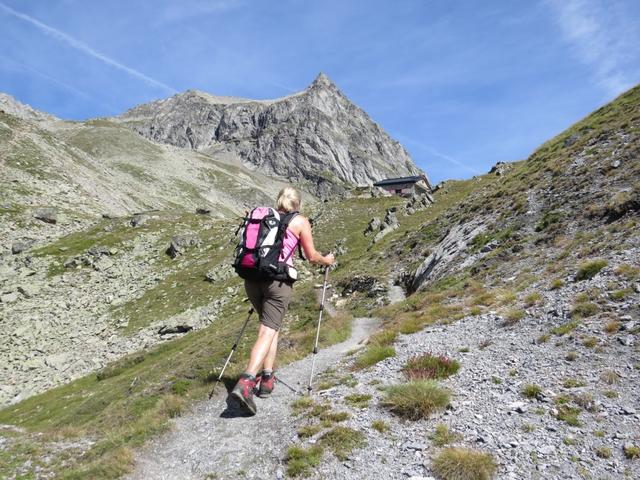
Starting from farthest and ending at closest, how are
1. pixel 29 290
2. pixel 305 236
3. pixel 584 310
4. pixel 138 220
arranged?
1. pixel 138 220
2. pixel 29 290
3. pixel 584 310
4. pixel 305 236

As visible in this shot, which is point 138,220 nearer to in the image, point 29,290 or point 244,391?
point 29,290

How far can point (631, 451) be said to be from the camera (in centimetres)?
614

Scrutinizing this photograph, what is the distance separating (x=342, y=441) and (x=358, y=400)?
1.71m

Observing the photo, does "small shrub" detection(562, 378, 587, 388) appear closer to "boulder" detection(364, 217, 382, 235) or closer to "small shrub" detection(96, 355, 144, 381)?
"small shrub" detection(96, 355, 144, 381)

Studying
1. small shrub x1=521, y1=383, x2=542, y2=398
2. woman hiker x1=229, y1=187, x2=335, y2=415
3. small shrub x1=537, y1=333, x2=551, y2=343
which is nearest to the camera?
small shrub x1=521, y1=383, x2=542, y2=398

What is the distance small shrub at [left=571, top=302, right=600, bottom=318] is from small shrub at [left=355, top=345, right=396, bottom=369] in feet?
16.5

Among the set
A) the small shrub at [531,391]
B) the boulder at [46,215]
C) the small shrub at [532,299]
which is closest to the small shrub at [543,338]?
the small shrub at [532,299]

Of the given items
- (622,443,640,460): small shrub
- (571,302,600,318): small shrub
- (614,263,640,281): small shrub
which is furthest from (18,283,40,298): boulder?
(622,443,640,460): small shrub

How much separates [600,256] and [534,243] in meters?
5.20

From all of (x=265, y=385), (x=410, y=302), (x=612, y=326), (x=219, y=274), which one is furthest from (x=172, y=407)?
(x=219, y=274)

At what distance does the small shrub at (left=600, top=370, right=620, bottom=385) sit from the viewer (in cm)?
815

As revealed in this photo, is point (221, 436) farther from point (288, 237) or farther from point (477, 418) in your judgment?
point (477, 418)

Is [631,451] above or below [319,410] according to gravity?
above

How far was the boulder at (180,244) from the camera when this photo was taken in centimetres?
5038
